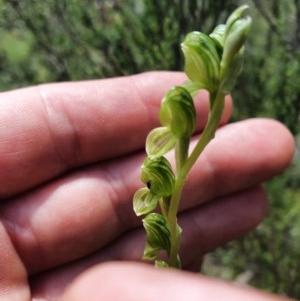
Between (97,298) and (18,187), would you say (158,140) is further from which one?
(18,187)

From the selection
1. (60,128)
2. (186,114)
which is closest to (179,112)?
(186,114)

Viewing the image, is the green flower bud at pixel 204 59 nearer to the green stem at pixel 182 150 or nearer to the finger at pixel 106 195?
the green stem at pixel 182 150

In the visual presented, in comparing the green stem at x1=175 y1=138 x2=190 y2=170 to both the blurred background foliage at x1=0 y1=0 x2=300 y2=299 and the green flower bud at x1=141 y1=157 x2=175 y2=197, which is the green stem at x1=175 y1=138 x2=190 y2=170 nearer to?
the green flower bud at x1=141 y1=157 x2=175 y2=197

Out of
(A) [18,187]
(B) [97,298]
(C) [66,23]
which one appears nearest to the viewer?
(B) [97,298]

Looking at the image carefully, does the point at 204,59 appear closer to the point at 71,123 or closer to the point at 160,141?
the point at 160,141

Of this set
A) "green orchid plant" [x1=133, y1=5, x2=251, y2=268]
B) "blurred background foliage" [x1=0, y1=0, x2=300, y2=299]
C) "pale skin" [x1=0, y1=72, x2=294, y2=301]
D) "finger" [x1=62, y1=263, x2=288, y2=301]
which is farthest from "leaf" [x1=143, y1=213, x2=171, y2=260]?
"blurred background foliage" [x1=0, y1=0, x2=300, y2=299]

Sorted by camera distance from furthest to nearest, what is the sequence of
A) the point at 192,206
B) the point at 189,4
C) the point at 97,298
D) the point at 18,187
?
the point at 189,4 < the point at 192,206 < the point at 18,187 < the point at 97,298

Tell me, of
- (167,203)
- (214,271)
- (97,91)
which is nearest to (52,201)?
(97,91)
